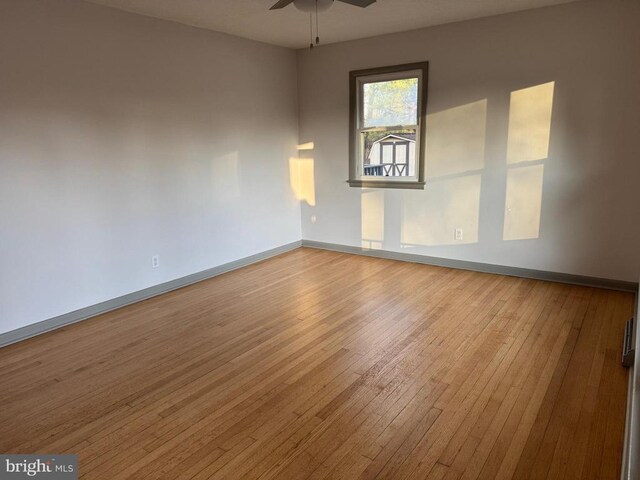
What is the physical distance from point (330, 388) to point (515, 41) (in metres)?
3.75

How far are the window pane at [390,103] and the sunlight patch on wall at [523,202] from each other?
4.27 ft

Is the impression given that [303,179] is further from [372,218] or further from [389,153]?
[389,153]

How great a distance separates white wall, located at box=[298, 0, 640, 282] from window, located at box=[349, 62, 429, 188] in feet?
0.39

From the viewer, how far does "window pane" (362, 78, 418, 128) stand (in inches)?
202

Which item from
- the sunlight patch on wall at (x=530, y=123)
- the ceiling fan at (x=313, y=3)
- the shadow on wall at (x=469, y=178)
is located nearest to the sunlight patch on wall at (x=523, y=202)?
the shadow on wall at (x=469, y=178)

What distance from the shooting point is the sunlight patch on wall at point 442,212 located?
4895 millimetres

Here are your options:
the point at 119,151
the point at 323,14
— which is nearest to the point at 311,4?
the point at 323,14

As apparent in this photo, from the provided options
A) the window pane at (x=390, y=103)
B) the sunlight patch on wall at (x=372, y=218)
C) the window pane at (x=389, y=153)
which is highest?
the window pane at (x=390, y=103)

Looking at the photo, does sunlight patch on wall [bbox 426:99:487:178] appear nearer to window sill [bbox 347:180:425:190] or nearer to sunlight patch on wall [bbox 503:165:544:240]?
window sill [bbox 347:180:425:190]

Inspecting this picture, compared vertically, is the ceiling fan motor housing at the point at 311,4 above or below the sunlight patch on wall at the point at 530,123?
above

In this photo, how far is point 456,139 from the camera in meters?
4.87

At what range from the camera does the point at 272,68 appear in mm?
5504

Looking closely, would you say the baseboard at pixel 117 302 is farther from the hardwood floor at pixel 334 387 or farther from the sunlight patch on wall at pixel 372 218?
the sunlight patch on wall at pixel 372 218

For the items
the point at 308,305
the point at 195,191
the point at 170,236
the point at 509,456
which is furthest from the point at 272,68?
the point at 509,456
